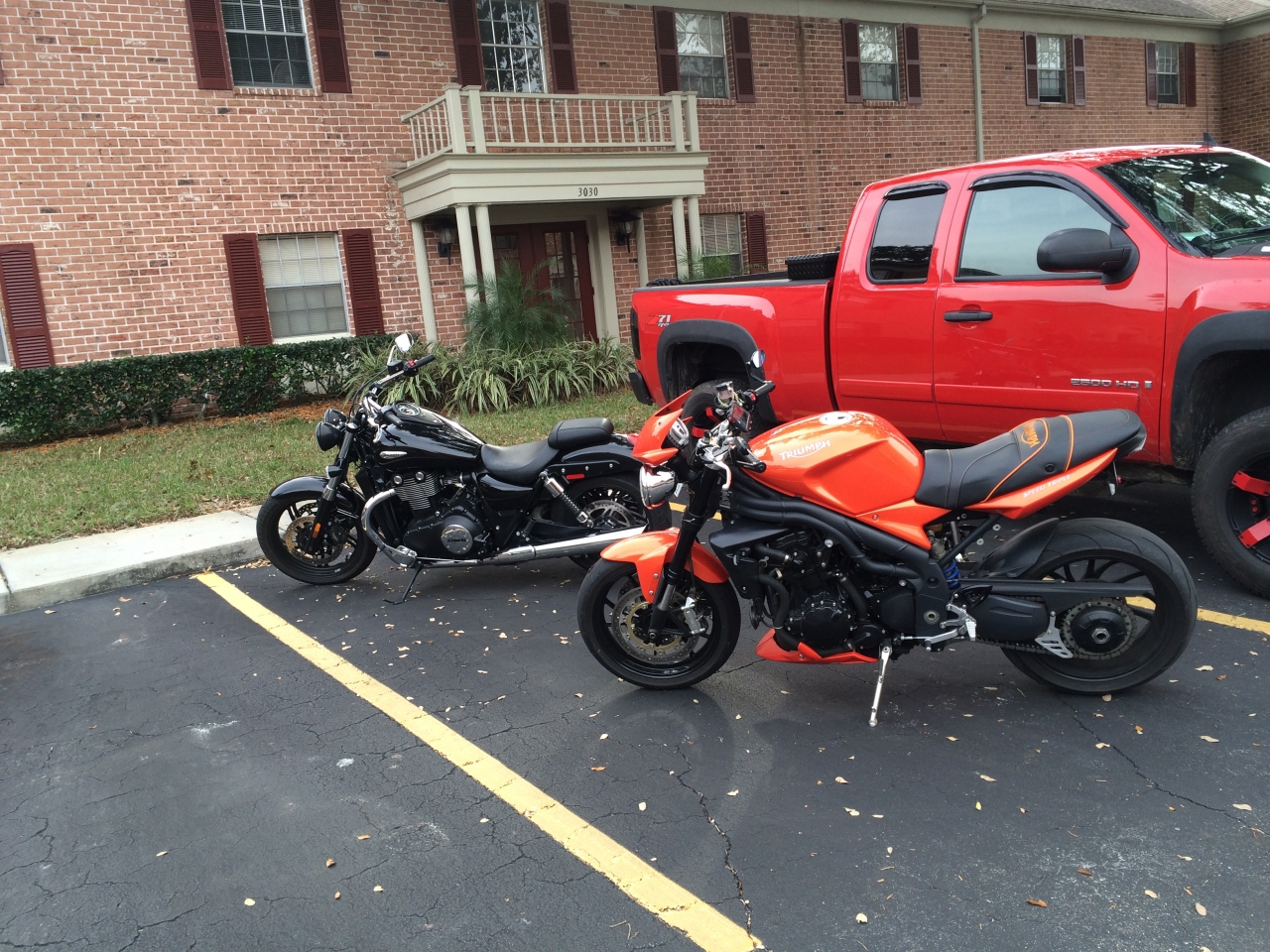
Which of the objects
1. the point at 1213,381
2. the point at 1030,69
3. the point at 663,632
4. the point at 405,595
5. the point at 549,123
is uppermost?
the point at 1030,69

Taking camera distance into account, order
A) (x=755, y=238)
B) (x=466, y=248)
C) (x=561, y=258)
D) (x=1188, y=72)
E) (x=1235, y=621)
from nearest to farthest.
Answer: (x=1235, y=621) → (x=466, y=248) → (x=561, y=258) → (x=755, y=238) → (x=1188, y=72)

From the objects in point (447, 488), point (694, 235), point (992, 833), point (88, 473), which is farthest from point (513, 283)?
point (992, 833)

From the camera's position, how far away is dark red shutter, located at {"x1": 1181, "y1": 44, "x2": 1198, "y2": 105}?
24594mm

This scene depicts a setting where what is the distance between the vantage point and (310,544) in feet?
20.3

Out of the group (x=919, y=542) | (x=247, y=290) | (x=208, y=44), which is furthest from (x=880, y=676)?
(x=208, y=44)

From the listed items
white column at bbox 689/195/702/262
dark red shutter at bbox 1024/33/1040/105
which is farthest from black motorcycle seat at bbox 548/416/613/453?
dark red shutter at bbox 1024/33/1040/105

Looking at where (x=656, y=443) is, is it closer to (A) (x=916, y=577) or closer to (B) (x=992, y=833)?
(A) (x=916, y=577)

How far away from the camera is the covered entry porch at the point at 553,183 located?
14.4 m

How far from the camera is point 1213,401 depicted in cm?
493

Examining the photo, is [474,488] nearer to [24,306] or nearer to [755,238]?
[24,306]

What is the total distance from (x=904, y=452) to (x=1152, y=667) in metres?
1.24

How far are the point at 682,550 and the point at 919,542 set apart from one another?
910 millimetres

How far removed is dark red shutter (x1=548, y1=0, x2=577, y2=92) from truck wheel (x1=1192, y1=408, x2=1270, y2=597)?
14.0m

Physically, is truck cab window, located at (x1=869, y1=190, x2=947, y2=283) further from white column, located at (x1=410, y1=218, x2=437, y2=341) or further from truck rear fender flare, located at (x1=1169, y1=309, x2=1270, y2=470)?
white column, located at (x1=410, y1=218, x2=437, y2=341)
